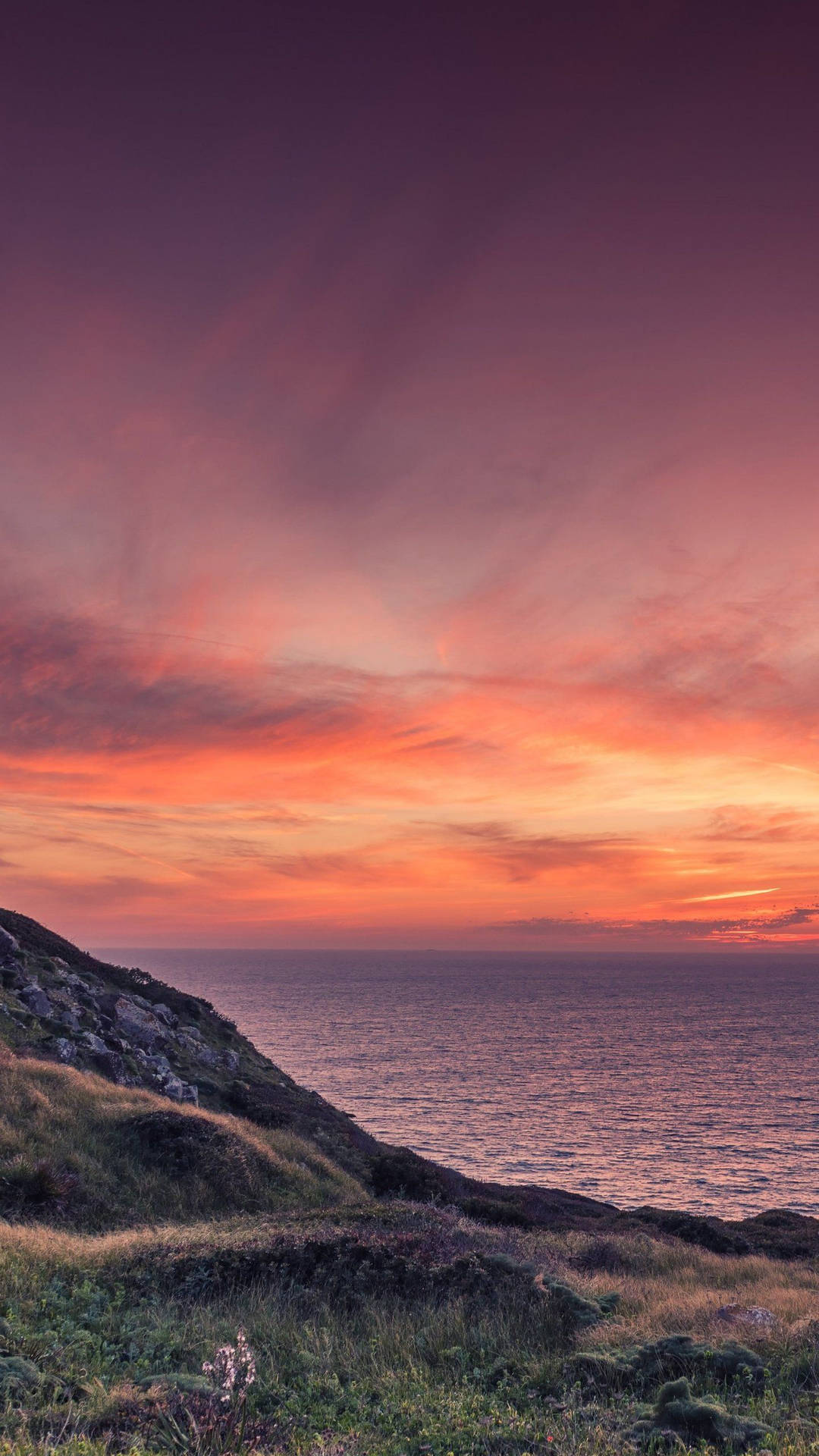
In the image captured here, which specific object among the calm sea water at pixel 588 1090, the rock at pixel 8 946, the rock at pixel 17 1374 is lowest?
the calm sea water at pixel 588 1090

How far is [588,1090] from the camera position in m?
75.9

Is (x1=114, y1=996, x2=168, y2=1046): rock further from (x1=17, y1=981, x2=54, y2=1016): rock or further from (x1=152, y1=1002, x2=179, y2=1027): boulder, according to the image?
(x1=17, y1=981, x2=54, y2=1016): rock

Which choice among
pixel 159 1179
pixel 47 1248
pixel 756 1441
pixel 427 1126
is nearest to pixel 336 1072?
pixel 427 1126

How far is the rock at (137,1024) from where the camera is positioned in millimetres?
33469

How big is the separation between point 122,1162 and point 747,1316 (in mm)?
14443

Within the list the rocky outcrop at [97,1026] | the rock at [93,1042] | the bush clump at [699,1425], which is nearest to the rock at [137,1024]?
the rocky outcrop at [97,1026]

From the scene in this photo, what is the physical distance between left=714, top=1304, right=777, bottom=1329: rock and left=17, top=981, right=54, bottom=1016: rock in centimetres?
2597

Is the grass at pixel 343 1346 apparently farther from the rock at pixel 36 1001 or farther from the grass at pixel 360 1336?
the rock at pixel 36 1001

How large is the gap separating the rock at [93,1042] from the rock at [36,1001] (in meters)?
1.79

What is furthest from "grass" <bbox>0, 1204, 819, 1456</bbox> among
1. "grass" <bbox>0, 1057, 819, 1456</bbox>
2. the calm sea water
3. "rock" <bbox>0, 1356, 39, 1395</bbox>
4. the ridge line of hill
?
the calm sea water

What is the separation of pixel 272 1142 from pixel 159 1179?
6.60 meters

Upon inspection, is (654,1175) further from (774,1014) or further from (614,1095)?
(774,1014)

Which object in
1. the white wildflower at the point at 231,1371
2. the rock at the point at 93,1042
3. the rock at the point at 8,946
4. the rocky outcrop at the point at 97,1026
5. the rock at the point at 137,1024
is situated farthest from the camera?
the rock at the point at 8,946

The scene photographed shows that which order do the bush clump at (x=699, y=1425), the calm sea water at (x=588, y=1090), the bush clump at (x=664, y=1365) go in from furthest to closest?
the calm sea water at (x=588, y=1090), the bush clump at (x=664, y=1365), the bush clump at (x=699, y=1425)
